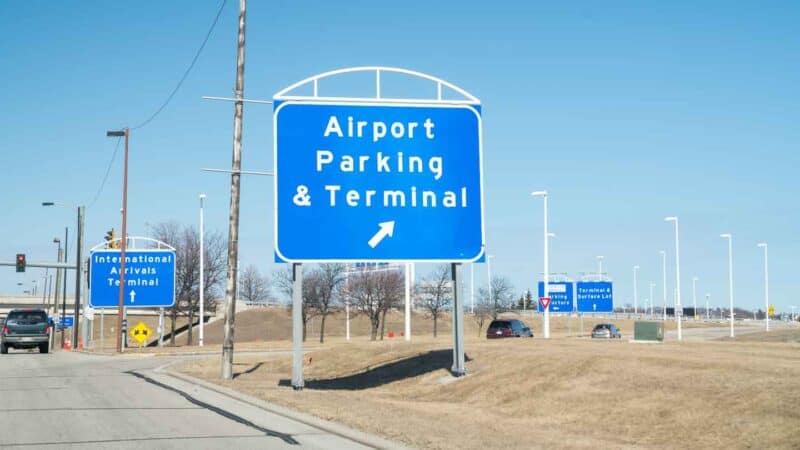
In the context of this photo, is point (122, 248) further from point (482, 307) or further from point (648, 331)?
point (482, 307)

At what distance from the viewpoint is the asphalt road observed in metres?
12.6

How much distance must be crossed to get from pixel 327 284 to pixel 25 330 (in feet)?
134

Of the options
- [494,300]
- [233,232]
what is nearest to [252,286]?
[494,300]

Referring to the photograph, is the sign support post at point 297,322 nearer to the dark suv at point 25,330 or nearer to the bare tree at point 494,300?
the dark suv at point 25,330

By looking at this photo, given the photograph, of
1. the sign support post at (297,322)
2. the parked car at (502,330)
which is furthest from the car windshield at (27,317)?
the sign support post at (297,322)

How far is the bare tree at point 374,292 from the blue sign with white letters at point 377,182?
5984 centimetres

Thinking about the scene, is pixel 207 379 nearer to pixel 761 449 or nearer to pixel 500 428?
pixel 500 428

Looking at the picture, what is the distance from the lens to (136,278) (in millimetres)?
47344

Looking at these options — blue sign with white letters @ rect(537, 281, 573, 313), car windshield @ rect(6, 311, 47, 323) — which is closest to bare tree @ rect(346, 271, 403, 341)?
blue sign with white letters @ rect(537, 281, 573, 313)

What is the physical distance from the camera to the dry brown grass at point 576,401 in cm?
1366

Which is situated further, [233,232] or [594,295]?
[594,295]

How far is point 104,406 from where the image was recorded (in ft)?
58.2

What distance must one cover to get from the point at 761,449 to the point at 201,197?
2166 inches

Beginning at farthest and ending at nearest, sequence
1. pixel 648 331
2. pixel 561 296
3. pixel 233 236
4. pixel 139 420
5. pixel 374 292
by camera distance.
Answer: pixel 374 292
pixel 561 296
pixel 648 331
pixel 233 236
pixel 139 420
